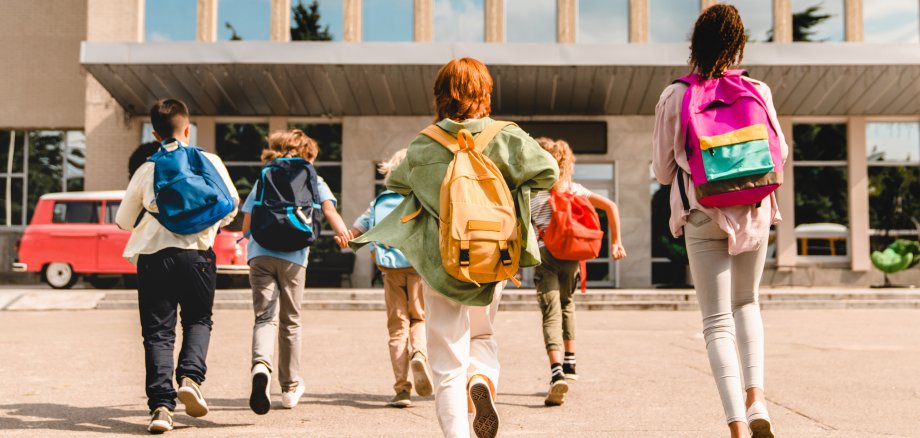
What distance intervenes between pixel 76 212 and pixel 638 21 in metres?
13.1

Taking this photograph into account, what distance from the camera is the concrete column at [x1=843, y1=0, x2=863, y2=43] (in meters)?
21.7

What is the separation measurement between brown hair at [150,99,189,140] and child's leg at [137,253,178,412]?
2.35ft

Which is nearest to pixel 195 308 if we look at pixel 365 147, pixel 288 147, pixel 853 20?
pixel 288 147

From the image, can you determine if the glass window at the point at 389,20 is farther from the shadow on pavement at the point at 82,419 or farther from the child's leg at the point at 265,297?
the shadow on pavement at the point at 82,419

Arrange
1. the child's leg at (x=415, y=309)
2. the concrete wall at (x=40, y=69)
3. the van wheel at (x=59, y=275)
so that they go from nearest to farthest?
1. the child's leg at (x=415, y=309)
2. the van wheel at (x=59, y=275)
3. the concrete wall at (x=40, y=69)

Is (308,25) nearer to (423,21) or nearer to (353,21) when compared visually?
(353,21)

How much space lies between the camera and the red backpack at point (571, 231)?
6.10m

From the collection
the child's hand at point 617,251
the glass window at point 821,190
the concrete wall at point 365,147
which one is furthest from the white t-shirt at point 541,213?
the glass window at point 821,190

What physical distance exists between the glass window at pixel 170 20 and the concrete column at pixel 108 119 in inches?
8.1

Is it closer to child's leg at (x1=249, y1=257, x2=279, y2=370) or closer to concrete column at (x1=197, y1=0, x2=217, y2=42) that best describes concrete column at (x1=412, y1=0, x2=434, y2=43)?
concrete column at (x1=197, y1=0, x2=217, y2=42)

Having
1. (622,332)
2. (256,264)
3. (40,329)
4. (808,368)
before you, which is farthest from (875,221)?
(256,264)

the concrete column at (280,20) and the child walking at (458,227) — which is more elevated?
the concrete column at (280,20)

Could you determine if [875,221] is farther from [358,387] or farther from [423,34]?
[358,387]

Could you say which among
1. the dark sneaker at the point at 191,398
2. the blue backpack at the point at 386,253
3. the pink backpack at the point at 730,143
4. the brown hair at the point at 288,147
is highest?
the brown hair at the point at 288,147
